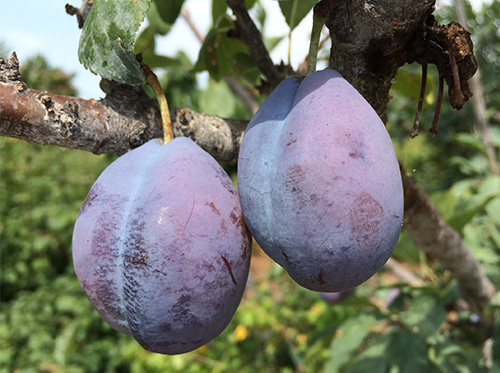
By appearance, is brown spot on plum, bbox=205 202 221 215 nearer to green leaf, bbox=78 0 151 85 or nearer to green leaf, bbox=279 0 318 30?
green leaf, bbox=78 0 151 85

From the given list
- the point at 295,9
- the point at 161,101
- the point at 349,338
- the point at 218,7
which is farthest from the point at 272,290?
the point at 161,101

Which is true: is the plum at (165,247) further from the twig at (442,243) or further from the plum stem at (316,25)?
the twig at (442,243)

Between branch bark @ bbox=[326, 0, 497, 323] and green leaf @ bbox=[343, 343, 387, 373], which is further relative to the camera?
green leaf @ bbox=[343, 343, 387, 373]

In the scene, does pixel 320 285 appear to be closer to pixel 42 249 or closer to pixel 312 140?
pixel 312 140

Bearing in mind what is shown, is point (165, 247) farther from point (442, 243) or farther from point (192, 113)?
point (442, 243)

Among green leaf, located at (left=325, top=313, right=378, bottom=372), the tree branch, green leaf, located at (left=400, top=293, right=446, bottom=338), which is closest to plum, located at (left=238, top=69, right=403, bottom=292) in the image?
the tree branch

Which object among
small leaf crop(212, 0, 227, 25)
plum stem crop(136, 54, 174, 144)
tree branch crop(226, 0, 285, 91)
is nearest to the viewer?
plum stem crop(136, 54, 174, 144)
